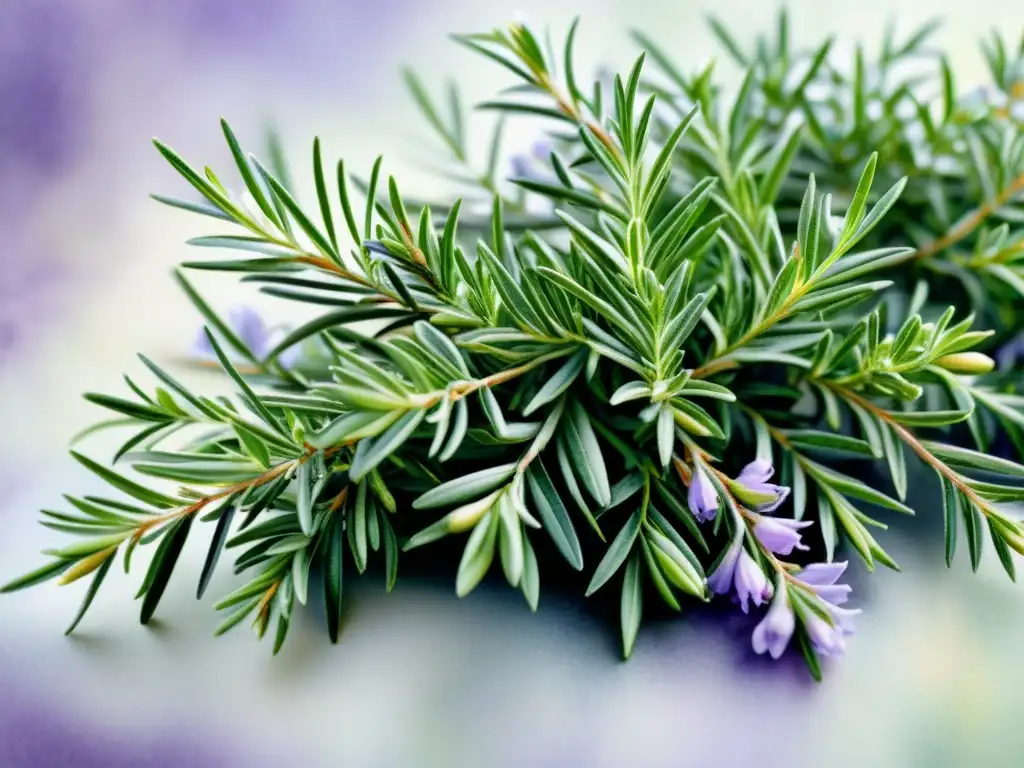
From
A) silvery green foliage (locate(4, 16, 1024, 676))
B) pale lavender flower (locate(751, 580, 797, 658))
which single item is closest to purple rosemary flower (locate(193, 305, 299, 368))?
silvery green foliage (locate(4, 16, 1024, 676))

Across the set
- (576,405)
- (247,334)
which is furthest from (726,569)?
(247,334)

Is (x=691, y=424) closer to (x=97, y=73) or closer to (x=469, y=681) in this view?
(x=469, y=681)

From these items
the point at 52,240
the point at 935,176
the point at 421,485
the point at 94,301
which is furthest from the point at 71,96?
the point at 935,176

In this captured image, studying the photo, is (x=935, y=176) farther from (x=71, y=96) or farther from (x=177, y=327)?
(x=71, y=96)

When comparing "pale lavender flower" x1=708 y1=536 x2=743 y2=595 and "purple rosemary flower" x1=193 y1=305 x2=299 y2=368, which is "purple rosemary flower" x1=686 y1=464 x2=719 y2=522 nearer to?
"pale lavender flower" x1=708 y1=536 x2=743 y2=595

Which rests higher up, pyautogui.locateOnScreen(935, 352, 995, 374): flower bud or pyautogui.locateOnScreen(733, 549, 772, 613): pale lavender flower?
pyautogui.locateOnScreen(935, 352, 995, 374): flower bud

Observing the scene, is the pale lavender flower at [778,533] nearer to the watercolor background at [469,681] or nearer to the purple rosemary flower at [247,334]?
the watercolor background at [469,681]

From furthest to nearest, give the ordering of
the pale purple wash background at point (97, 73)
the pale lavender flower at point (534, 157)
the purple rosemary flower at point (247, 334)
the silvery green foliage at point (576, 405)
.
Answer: the pale purple wash background at point (97, 73)
the pale lavender flower at point (534, 157)
the purple rosemary flower at point (247, 334)
the silvery green foliage at point (576, 405)

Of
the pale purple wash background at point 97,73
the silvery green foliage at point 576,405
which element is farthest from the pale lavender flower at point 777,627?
the pale purple wash background at point 97,73
